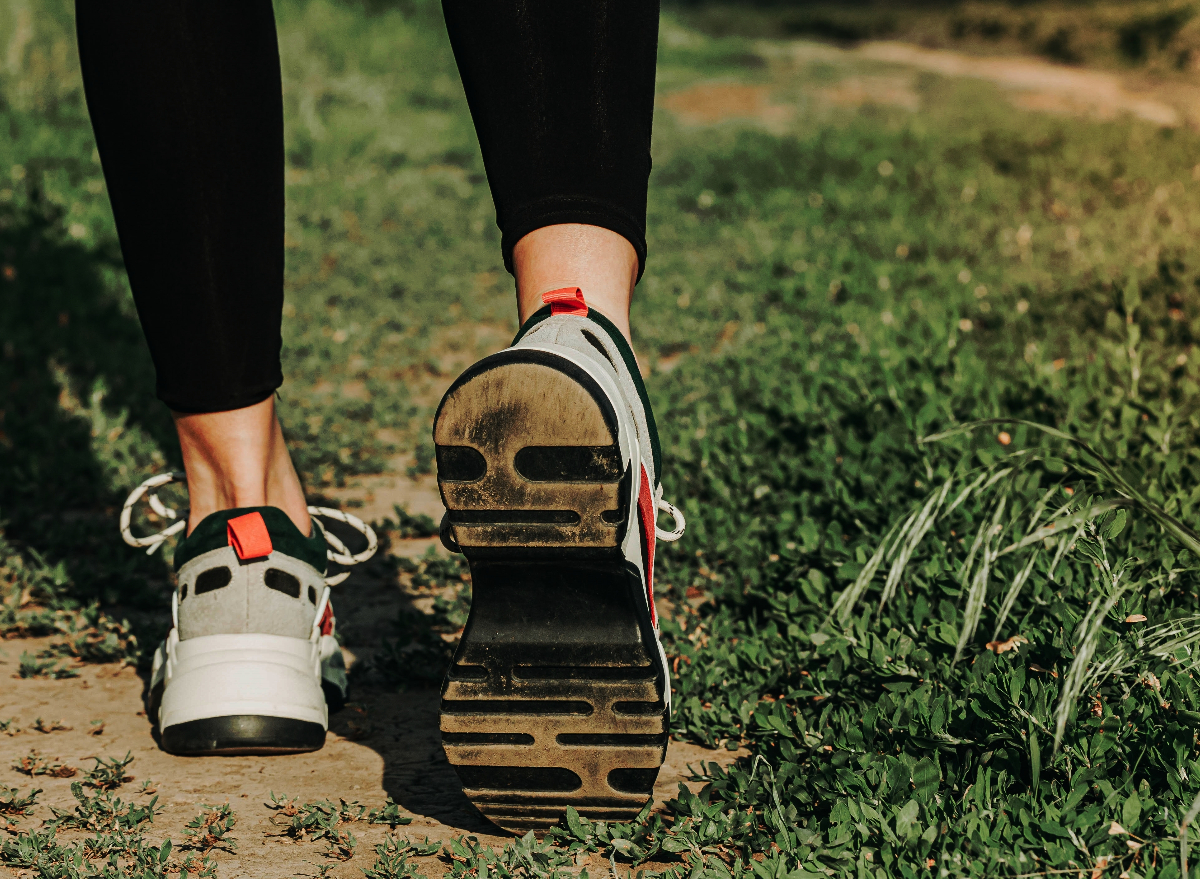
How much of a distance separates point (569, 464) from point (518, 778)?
0.39 meters

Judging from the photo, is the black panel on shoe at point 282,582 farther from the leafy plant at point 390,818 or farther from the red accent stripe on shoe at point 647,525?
the red accent stripe on shoe at point 647,525

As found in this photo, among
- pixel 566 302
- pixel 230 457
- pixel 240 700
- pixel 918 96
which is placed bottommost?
pixel 918 96

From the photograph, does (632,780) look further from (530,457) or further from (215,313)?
(215,313)

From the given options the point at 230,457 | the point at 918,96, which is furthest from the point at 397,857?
the point at 918,96

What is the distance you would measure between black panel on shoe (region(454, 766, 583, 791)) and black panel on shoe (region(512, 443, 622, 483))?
35 cm

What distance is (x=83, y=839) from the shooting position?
1433mm

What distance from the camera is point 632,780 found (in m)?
1.34

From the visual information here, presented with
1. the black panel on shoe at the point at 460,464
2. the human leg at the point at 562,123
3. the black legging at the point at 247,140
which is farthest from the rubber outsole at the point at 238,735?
the human leg at the point at 562,123

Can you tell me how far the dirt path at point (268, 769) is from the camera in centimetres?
143

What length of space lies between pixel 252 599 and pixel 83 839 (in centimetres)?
38

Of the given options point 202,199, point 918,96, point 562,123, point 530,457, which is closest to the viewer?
point 530,457

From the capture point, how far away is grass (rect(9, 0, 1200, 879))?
134 centimetres

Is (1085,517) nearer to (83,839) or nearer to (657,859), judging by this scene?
(657,859)

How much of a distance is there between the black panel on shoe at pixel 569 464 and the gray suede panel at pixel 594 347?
12 cm
